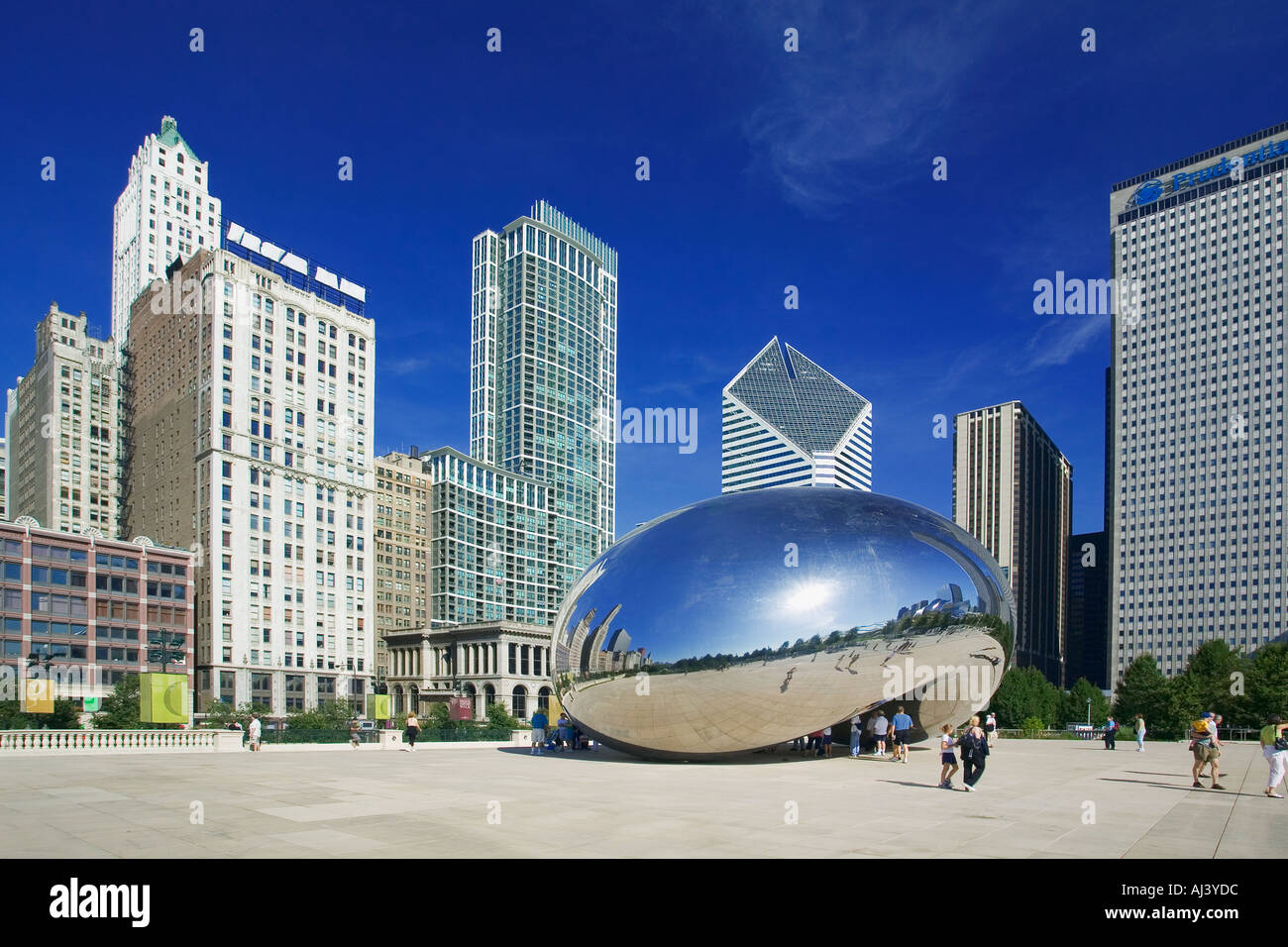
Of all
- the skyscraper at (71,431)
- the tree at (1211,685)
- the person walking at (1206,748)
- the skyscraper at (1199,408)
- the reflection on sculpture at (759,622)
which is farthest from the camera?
the skyscraper at (1199,408)

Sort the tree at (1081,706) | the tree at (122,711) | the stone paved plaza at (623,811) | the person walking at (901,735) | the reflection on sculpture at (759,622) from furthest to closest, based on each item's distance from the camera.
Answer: the tree at (1081,706), the tree at (122,711), the person walking at (901,735), the reflection on sculpture at (759,622), the stone paved plaza at (623,811)

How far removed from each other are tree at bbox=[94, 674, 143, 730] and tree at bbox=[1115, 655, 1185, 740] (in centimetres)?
7278

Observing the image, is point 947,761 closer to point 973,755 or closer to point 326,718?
point 973,755

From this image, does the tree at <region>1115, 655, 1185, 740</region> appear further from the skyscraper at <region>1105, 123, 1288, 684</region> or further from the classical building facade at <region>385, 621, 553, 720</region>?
the skyscraper at <region>1105, 123, 1288, 684</region>

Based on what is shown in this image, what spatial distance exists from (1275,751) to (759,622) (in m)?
11.8

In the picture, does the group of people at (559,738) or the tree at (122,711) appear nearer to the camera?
the group of people at (559,738)

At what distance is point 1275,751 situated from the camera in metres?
19.5

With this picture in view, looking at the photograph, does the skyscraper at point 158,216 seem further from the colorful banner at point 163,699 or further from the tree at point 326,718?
the colorful banner at point 163,699

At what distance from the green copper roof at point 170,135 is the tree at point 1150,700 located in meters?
176

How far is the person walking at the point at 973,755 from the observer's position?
19.8m

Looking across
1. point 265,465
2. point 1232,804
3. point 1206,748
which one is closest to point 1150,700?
point 1206,748

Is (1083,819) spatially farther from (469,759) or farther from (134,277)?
(134,277)

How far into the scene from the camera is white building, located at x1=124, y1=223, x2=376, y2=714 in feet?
340

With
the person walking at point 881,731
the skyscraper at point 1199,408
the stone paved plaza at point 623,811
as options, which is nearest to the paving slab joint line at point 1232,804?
the stone paved plaza at point 623,811
